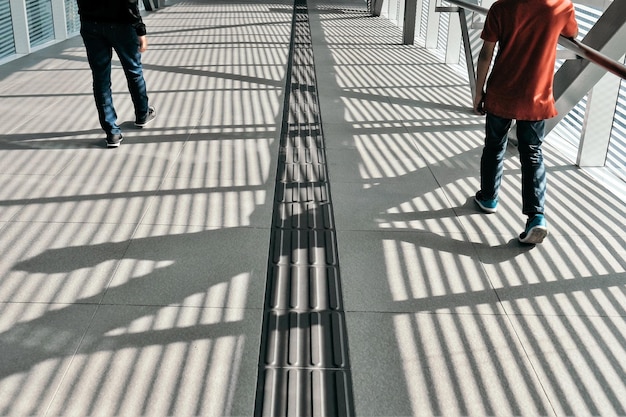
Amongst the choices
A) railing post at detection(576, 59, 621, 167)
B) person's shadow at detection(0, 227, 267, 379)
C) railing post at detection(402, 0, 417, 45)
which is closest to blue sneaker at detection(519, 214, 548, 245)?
person's shadow at detection(0, 227, 267, 379)

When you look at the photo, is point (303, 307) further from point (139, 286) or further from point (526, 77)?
point (526, 77)

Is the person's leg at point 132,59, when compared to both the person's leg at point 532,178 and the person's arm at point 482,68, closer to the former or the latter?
the person's arm at point 482,68

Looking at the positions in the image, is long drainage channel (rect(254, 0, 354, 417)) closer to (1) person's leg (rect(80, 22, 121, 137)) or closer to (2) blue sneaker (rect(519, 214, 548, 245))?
(2) blue sneaker (rect(519, 214, 548, 245))

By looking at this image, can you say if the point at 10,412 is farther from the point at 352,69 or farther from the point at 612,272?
the point at 352,69

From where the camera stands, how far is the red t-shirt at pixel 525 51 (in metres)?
3.11

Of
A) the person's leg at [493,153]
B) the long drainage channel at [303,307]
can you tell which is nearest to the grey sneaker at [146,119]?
the long drainage channel at [303,307]

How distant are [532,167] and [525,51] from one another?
0.57m

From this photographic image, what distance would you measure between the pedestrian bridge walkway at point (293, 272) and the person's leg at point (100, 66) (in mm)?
243

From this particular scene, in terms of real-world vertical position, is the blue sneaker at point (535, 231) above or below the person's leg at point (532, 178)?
below

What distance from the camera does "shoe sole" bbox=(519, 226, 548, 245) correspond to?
3297mm

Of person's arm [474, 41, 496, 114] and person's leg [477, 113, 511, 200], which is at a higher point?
person's arm [474, 41, 496, 114]

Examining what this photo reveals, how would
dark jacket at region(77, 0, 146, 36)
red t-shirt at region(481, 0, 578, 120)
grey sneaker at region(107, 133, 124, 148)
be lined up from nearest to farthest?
red t-shirt at region(481, 0, 578, 120) < dark jacket at region(77, 0, 146, 36) < grey sneaker at region(107, 133, 124, 148)

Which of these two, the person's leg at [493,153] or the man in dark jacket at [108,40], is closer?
the person's leg at [493,153]

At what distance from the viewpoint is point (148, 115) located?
17.8 feet
